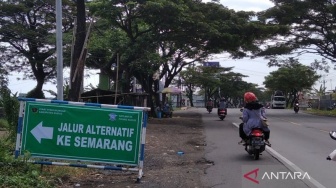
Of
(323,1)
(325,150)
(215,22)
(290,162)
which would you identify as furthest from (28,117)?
(323,1)

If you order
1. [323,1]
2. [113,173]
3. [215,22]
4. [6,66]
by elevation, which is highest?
[323,1]

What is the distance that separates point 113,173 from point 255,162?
340 centimetres

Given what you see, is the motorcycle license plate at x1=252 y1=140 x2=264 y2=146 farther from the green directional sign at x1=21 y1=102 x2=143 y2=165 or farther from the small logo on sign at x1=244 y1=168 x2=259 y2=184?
the green directional sign at x1=21 y1=102 x2=143 y2=165

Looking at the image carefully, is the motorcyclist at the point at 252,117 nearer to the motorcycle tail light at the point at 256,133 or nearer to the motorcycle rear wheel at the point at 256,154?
the motorcycle tail light at the point at 256,133

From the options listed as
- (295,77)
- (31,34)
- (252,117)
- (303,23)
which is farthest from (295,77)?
(252,117)

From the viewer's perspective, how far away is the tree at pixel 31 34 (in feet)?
110

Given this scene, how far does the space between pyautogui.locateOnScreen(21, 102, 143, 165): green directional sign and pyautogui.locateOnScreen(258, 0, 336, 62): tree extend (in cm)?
2747

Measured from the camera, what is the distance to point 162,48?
Answer: 1267 inches

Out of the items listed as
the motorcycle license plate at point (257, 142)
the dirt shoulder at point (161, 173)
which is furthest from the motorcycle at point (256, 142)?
the dirt shoulder at point (161, 173)

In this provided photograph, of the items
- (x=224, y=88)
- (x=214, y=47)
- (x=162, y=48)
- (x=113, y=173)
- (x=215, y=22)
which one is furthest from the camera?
(x=224, y=88)

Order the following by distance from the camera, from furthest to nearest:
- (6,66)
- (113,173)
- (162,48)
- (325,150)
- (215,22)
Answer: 1. (6,66)
2. (162,48)
3. (215,22)
4. (325,150)
5. (113,173)

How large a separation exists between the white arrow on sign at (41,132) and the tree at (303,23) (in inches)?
1098

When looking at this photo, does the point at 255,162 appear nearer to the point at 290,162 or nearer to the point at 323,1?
the point at 290,162

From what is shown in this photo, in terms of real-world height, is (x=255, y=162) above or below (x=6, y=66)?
below
